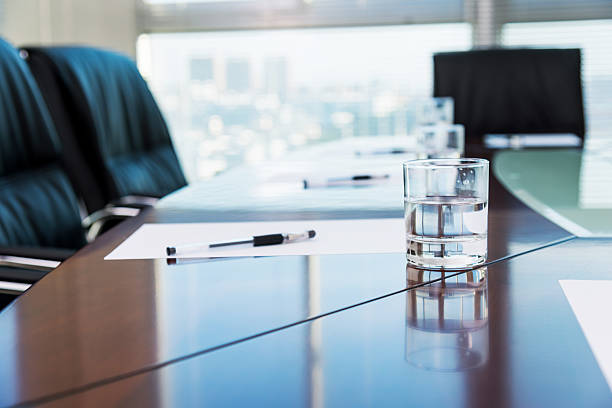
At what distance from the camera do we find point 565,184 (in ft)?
4.16

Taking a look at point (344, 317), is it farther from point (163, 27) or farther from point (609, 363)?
point (163, 27)

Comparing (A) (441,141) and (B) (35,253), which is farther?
(A) (441,141)

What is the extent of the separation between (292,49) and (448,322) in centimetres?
376

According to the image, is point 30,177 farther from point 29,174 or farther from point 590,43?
point 590,43

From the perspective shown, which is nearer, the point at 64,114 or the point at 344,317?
the point at 344,317

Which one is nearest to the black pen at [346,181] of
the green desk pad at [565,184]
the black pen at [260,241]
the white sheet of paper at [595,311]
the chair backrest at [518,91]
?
the green desk pad at [565,184]

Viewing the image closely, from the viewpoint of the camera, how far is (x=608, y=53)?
12.9ft

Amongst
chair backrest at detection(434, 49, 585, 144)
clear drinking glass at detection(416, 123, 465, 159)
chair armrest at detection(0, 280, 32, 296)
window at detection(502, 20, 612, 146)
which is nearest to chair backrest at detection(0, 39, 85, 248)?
chair armrest at detection(0, 280, 32, 296)

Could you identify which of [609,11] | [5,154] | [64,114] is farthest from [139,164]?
[609,11]

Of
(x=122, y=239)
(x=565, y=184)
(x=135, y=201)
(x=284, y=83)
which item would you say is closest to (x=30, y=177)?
(x=135, y=201)

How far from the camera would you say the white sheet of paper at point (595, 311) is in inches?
16.4

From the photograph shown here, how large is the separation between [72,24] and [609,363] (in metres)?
4.02

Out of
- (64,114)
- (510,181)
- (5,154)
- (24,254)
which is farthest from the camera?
(64,114)

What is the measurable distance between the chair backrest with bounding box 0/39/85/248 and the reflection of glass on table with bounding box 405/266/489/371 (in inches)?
38.7
